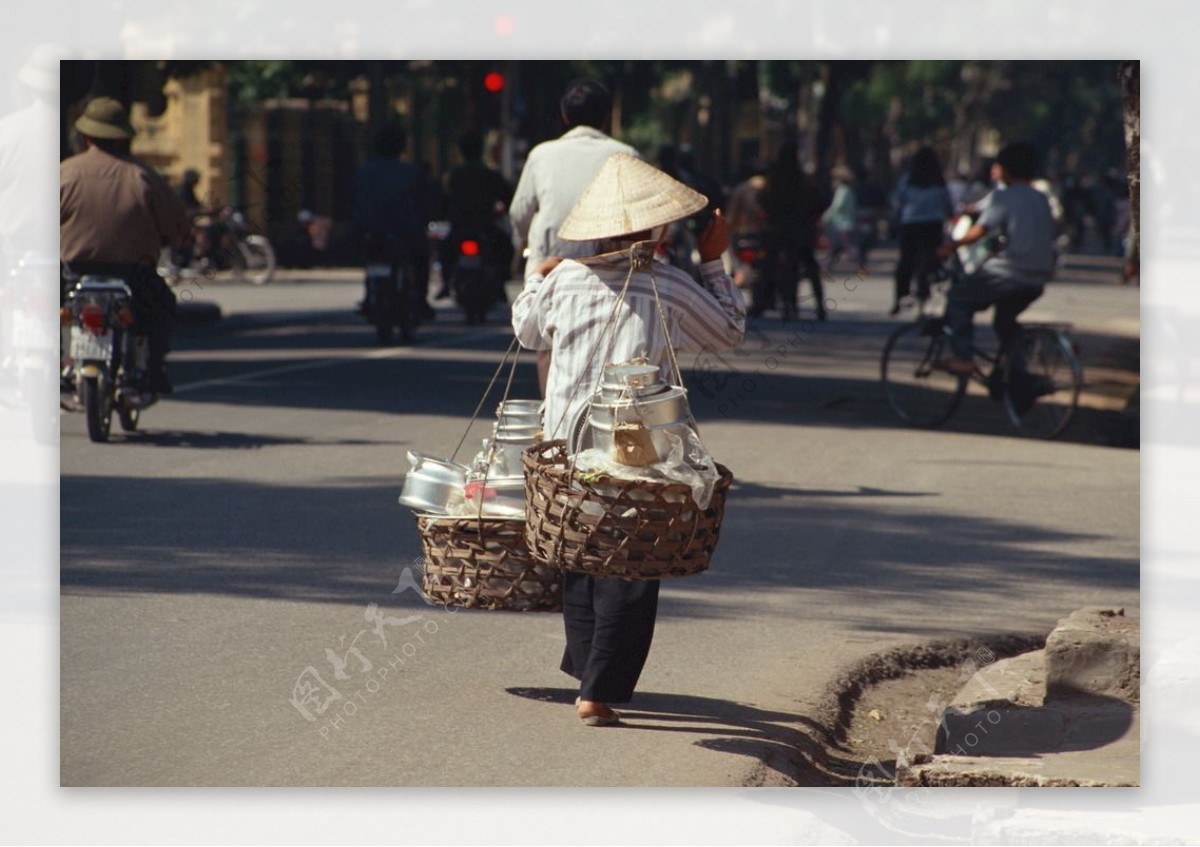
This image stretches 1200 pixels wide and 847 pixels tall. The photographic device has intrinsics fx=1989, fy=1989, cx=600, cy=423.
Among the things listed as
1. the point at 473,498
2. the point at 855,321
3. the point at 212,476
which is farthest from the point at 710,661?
the point at 855,321

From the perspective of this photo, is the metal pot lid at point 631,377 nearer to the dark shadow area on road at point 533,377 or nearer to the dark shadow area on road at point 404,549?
the dark shadow area on road at point 404,549

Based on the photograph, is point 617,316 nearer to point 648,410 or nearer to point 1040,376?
point 648,410

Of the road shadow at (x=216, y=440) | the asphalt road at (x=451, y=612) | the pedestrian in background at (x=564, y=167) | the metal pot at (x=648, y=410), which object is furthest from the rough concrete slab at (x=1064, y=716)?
the road shadow at (x=216, y=440)

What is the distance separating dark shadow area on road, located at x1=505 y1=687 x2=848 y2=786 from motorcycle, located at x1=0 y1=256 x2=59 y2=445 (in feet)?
19.2

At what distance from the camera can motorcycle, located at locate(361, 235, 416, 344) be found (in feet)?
59.0

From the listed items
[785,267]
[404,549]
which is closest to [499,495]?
[404,549]

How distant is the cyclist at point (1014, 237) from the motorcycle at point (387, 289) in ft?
22.7

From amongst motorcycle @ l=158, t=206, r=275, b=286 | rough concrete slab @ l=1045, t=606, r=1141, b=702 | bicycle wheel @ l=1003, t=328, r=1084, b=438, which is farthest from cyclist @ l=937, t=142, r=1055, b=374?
motorcycle @ l=158, t=206, r=275, b=286

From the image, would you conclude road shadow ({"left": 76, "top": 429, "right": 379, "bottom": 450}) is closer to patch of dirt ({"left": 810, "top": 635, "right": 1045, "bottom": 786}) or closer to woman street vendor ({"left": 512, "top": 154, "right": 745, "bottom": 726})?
patch of dirt ({"left": 810, "top": 635, "right": 1045, "bottom": 786})

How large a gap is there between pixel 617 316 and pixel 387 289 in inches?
511

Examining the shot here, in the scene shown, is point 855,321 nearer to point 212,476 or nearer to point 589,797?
point 212,476

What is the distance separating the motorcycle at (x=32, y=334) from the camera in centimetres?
1107

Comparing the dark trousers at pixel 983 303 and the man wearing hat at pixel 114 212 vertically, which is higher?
the man wearing hat at pixel 114 212

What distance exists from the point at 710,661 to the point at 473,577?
4.38 feet
